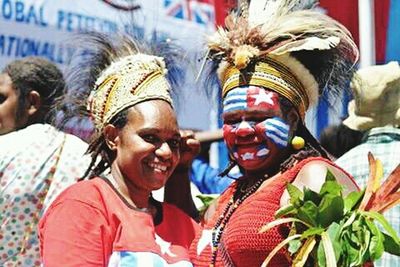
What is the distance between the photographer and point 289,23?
3.13 m

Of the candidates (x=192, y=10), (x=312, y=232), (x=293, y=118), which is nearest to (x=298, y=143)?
(x=293, y=118)

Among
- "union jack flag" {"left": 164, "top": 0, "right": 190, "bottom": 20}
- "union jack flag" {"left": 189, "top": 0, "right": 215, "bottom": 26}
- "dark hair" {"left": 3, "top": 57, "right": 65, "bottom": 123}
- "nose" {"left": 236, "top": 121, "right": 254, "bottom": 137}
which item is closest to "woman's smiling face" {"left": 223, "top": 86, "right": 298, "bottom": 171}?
"nose" {"left": 236, "top": 121, "right": 254, "bottom": 137}

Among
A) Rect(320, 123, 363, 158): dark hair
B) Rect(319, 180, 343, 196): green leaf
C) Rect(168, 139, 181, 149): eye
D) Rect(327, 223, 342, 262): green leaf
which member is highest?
Rect(168, 139, 181, 149): eye

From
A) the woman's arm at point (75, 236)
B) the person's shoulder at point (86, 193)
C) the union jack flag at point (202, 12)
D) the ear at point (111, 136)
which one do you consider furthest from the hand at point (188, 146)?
the union jack flag at point (202, 12)

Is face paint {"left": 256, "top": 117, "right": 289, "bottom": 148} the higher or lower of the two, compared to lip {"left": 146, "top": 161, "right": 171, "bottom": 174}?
higher

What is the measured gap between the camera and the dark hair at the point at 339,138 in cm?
563

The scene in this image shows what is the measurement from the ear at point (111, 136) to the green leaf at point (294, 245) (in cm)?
74

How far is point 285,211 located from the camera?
276 cm

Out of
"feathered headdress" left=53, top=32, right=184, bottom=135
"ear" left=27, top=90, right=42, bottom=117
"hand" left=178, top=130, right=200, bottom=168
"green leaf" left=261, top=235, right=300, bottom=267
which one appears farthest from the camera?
"ear" left=27, top=90, right=42, bottom=117

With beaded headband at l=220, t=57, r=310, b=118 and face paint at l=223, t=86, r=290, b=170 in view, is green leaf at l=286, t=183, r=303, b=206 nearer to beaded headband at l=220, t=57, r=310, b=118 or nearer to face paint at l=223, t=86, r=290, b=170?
face paint at l=223, t=86, r=290, b=170

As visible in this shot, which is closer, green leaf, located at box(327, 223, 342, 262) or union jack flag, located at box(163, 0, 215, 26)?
green leaf, located at box(327, 223, 342, 262)

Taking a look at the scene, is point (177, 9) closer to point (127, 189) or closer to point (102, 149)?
point (102, 149)

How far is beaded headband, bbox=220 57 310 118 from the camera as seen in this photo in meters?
3.07

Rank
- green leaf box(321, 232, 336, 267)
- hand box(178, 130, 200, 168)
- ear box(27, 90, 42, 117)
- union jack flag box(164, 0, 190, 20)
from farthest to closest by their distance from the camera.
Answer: union jack flag box(164, 0, 190, 20), ear box(27, 90, 42, 117), hand box(178, 130, 200, 168), green leaf box(321, 232, 336, 267)
